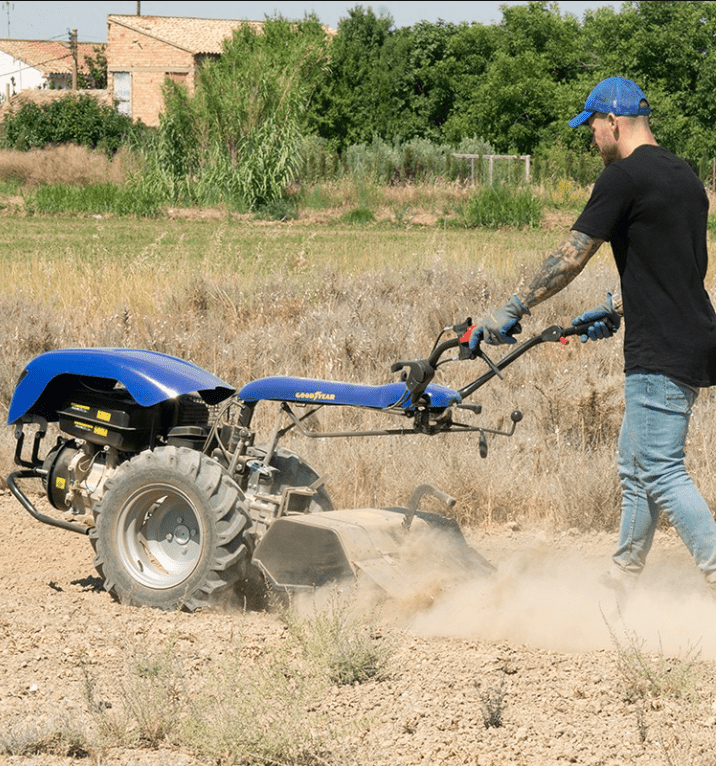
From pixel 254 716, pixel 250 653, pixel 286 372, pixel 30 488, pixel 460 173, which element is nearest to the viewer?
pixel 254 716

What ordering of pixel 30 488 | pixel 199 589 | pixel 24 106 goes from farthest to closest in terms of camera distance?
1. pixel 24 106
2. pixel 30 488
3. pixel 199 589

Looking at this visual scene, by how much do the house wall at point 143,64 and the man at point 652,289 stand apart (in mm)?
64895

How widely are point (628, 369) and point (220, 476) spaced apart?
1.79 meters

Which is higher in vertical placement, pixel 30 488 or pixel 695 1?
pixel 695 1

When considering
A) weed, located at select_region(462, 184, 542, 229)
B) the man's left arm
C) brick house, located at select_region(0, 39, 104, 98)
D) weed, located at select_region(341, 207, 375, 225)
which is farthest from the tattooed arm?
brick house, located at select_region(0, 39, 104, 98)

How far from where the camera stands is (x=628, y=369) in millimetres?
4785

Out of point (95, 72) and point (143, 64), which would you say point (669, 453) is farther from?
point (95, 72)

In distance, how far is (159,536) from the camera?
5.43 metres

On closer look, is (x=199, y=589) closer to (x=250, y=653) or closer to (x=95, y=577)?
(x=250, y=653)

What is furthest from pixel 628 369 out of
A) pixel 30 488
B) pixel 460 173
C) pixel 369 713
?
pixel 460 173

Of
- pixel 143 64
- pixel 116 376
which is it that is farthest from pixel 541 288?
pixel 143 64

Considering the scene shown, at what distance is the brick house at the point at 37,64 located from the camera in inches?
3147

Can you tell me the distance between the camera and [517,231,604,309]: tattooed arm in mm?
4648

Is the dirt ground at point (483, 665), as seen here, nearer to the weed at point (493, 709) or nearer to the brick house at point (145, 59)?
the weed at point (493, 709)
